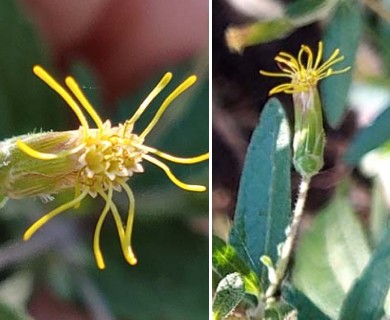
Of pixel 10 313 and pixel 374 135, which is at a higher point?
pixel 374 135

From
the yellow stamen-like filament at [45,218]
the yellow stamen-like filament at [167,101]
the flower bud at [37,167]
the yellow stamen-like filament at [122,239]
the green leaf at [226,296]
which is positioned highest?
the yellow stamen-like filament at [167,101]

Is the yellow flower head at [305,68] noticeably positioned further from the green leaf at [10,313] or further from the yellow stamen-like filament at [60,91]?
the green leaf at [10,313]

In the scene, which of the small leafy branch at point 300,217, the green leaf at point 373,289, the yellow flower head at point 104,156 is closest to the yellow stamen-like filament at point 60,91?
the yellow flower head at point 104,156

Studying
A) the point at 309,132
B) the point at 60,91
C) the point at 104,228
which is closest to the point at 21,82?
the point at 60,91

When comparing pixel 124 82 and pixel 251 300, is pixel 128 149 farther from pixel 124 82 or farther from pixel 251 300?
pixel 251 300

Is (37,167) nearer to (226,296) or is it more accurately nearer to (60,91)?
(60,91)

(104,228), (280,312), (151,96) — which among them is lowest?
(280,312)

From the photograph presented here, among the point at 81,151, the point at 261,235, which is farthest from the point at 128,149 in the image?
the point at 261,235
